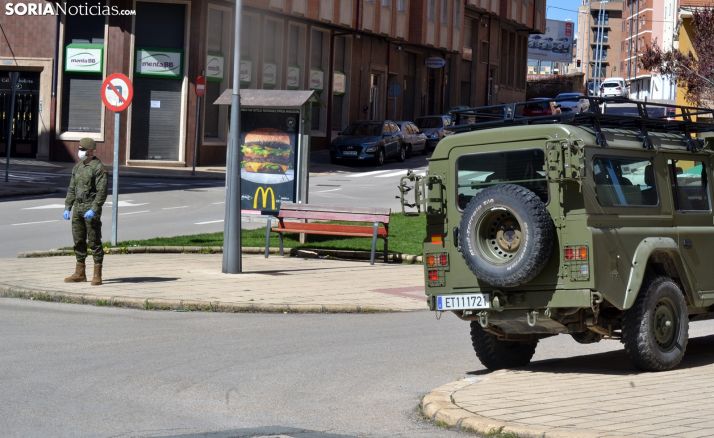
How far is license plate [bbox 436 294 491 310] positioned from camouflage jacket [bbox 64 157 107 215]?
656cm

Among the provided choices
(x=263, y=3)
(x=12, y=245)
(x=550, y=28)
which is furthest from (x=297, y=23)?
(x=550, y=28)

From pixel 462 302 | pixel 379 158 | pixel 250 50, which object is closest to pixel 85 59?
pixel 250 50

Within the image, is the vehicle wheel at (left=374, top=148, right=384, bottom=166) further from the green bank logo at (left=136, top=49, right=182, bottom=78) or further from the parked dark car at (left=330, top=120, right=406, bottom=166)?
the green bank logo at (left=136, top=49, right=182, bottom=78)

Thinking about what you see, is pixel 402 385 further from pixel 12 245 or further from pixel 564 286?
A: pixel 12 245

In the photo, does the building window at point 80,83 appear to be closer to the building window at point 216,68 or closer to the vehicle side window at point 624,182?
the building window at point 216,68

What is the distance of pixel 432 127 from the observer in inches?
2379

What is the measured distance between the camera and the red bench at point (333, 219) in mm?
20797

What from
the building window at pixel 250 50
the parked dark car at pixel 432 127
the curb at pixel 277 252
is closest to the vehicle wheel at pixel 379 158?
the building window at pixel 250 50

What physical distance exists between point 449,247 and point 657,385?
2.22 meters

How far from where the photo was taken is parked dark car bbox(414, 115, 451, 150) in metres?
59.1

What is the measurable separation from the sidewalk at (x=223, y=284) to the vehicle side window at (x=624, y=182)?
5.13m

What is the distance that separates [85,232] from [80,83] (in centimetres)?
2974

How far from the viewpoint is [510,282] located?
10055 millimetres

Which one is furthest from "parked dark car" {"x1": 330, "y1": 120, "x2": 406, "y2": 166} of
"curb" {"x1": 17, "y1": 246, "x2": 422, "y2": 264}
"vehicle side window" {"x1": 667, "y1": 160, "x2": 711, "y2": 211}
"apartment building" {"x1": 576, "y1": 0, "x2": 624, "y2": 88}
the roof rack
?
"apartment building" {"x1": 576, "y1": 0, "x2": 624, "y2": 88}
